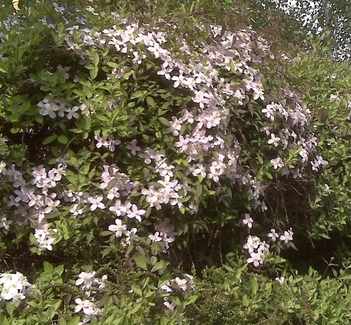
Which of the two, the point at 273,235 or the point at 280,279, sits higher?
the point at 273,235

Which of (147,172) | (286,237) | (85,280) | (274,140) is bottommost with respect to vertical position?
(85,280)

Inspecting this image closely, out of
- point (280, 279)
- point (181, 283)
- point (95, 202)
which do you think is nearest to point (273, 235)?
point (280, 279)

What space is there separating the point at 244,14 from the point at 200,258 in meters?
1.38

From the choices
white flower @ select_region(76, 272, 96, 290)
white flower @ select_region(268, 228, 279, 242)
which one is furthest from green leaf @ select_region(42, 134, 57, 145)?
white flower @ select_region(268, 228, 279, 242)

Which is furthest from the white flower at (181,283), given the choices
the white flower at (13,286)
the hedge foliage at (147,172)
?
the white flower at (13,286)

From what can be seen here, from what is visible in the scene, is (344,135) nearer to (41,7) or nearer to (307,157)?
(307,157)

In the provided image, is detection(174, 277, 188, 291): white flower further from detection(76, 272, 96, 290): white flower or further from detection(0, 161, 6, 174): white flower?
detection(0, 161, 6, 174): white flower

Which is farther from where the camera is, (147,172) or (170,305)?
(147,172)

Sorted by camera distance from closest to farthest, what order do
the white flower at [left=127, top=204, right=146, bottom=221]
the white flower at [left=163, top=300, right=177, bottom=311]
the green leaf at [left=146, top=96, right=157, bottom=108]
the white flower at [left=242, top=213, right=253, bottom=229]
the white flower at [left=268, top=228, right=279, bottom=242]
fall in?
the white flower at [left=163, top=300, right=177, bottom=311] → the white flower at [left=127, top=204, right=146, bottom=221] → the green leaf at [left=146, top=96, right=157, bottom=108] → the white flower at [left=242, top=213, right=253, bottom=229] → the white flower at [left=268, top=228, right=279, bottom=242]

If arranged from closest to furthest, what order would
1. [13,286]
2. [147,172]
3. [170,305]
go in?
[13,286] → [170,305] → [147,172]

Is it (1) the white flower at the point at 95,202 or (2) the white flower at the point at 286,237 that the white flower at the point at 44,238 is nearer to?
(1) the white flower at the point at 95,202

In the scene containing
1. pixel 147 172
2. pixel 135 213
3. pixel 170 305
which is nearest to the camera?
pixel 170 305

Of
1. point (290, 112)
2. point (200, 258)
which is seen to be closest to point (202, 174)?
point (200, 258)

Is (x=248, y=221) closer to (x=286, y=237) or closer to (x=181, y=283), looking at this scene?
(x=286, y=237)
